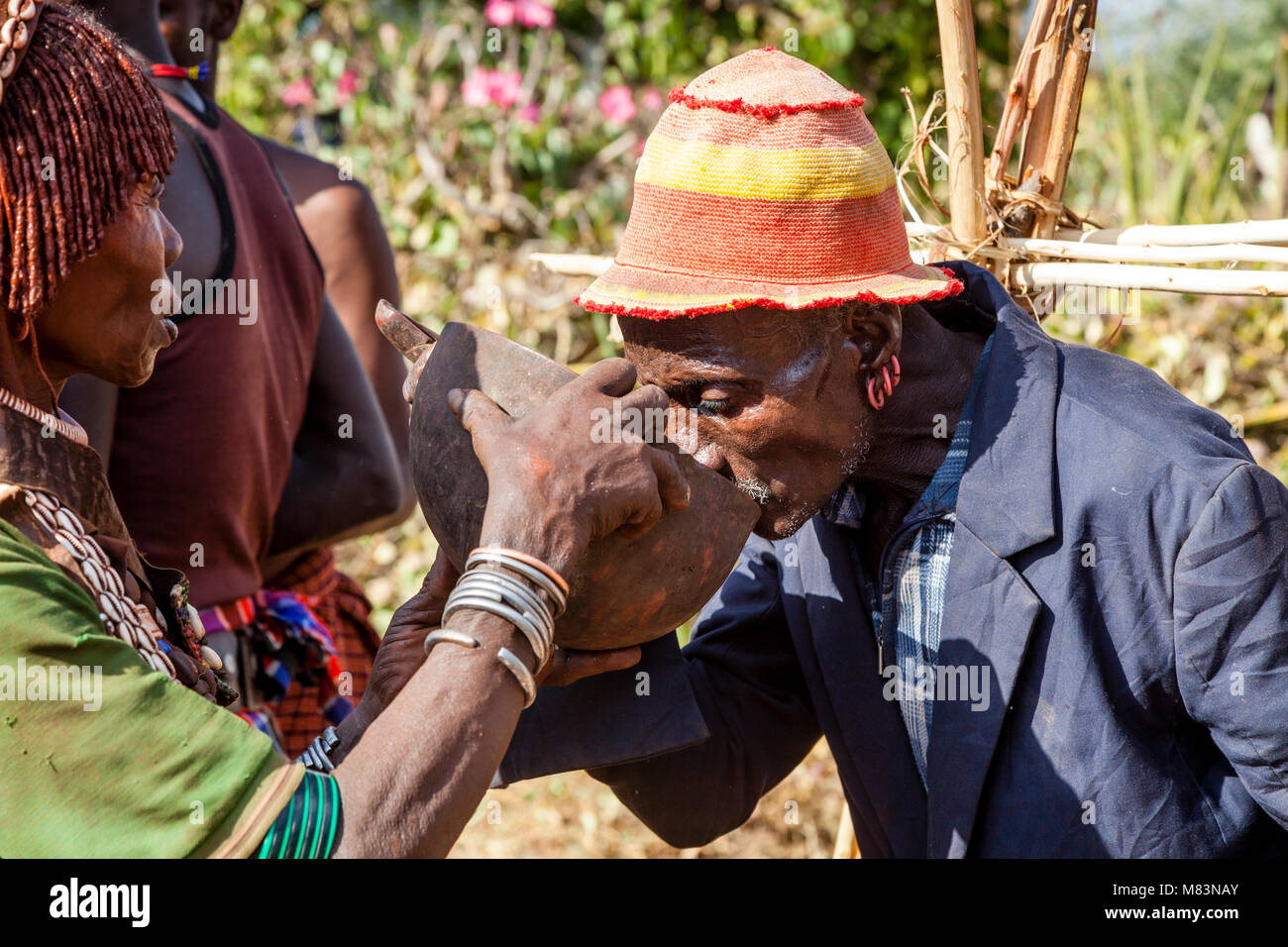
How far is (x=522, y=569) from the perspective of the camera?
1620 mm

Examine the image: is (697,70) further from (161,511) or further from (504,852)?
(161,511)

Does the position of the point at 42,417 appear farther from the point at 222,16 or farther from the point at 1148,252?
the point at 222,16

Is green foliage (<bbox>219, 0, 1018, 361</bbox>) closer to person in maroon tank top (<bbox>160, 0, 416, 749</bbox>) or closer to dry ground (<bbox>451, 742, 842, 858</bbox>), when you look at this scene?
dry ground (<bbox>451, 742, 842, 858</bbox>)

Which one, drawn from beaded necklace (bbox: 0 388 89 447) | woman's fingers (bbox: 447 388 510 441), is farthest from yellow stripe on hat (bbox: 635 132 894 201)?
beaded necklace (bbox: 0 388 89 447)

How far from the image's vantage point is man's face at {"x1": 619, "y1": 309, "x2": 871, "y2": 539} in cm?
210

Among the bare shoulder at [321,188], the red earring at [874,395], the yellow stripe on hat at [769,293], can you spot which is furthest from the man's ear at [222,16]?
the red earring at [874,395]

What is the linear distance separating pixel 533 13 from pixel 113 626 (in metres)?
5.51

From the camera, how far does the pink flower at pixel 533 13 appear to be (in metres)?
6.59

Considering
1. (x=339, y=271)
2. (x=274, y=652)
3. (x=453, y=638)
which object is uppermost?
(x=453, y=638)

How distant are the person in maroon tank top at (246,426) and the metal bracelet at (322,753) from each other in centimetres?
86

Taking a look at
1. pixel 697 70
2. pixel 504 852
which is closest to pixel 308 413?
pixel 504 852

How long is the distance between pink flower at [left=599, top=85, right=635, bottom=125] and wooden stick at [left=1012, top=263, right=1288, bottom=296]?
13.8 feet

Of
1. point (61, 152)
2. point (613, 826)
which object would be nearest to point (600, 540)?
point (61, 152)

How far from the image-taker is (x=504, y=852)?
4.98m
